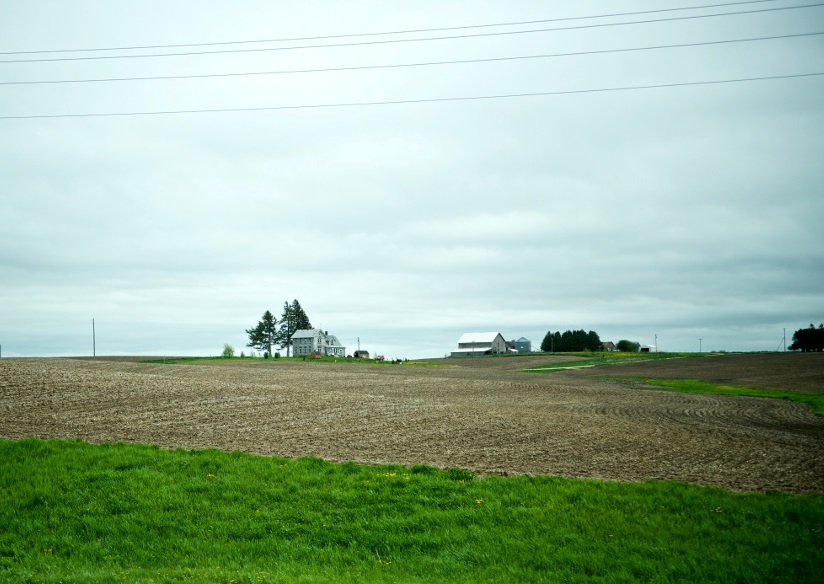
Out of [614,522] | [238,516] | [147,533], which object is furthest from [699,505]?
[147,533]

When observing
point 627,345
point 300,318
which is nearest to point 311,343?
point 300,318

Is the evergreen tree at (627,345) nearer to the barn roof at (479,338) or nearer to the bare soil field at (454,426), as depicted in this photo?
the barn roof at (479,338)

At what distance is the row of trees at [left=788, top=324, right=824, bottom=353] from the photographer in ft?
474

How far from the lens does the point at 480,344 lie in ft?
613

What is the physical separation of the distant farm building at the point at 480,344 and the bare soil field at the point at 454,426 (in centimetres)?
14074

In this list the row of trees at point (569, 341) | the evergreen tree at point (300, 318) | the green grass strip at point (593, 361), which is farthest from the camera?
the row of trees at point (569, 341)

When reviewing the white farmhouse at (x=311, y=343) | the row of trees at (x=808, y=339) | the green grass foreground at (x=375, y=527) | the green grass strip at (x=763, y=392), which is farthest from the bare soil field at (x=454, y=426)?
the row of trees at (x=808, y=339)

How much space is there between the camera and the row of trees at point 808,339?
145 m

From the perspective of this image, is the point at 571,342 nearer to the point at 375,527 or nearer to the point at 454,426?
the point at 454,426

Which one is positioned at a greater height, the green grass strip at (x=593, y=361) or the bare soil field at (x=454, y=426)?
the bare soil field at (x=454, y=426)

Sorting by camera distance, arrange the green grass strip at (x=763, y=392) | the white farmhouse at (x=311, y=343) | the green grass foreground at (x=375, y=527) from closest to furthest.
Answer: the green grass foreground at (x=375, y=527), the green grass strip at (x=763, y=392), the white farmhouse at (x=311, y=343)

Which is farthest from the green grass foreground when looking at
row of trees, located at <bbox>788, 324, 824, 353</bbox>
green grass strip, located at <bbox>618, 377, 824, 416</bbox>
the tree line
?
the tree line

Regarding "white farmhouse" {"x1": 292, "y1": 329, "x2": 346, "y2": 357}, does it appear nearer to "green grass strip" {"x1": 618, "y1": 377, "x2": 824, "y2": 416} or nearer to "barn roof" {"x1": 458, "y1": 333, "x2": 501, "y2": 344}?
"barn roof" {"x1": 458, "y1": 333, "x2": 501, "y2": 344}

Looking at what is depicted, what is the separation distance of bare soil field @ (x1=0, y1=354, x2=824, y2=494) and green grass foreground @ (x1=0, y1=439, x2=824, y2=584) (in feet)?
7.88
